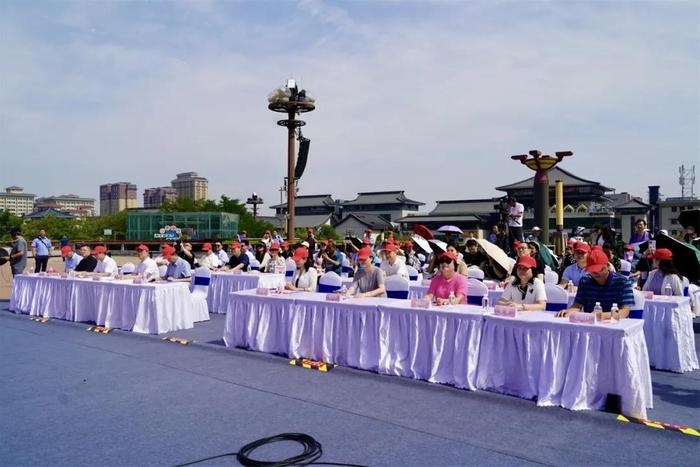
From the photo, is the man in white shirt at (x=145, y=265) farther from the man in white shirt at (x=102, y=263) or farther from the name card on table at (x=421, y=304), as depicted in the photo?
the name card on table at (x=421, y=304)

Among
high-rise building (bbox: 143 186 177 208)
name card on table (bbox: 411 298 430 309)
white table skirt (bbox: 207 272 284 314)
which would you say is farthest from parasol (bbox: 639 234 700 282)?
high-rise building (bbox: 143 186 177 208)

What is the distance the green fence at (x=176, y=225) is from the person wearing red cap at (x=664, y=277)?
27.9m

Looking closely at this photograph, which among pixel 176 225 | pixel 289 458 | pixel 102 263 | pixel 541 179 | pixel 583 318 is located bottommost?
pixel 289 458

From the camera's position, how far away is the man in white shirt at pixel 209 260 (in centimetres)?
970

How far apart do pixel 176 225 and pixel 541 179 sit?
2066 centimetres

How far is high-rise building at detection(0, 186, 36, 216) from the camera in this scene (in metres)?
131

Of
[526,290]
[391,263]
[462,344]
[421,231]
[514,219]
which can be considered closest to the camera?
[462,344]

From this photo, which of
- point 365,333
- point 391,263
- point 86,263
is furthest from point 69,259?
point 365,333

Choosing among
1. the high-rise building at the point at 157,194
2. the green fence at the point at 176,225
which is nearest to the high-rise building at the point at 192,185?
the high-rise building at the point at 157,194

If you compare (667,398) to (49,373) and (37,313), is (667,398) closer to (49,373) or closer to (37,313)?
(49,373)

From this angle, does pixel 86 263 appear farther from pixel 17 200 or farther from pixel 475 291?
pixel 17 200

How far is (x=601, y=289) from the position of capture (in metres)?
4.27

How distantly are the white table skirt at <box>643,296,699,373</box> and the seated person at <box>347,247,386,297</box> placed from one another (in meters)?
2.65

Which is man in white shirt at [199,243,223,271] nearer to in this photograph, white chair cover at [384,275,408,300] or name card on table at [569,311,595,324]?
white chair cover at [384,275,408,300]
